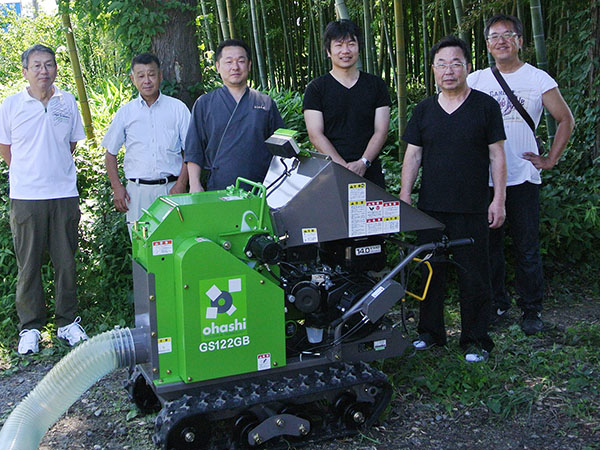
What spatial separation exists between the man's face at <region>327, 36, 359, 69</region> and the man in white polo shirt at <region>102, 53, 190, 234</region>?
3.79ft

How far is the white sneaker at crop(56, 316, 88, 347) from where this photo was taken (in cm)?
464

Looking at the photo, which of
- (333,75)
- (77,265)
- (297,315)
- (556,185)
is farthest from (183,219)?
(556,185)

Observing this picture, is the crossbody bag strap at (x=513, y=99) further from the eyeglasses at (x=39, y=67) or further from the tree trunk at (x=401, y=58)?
the eyeglasses at (x=39, y=67)

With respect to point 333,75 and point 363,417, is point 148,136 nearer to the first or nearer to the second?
point 333,75

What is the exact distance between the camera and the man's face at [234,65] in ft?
13.5

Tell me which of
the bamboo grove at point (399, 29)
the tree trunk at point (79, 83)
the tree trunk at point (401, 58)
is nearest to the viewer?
the bamboo grove at point (399, 29)

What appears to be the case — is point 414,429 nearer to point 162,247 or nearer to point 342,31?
point 162,247

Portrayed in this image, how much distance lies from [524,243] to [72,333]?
3.11 metres

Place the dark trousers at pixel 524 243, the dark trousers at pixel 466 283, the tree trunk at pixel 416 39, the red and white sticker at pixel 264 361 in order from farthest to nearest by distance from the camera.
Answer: the tree trunk at pixel 416 39 < the dark trousers at pixel 524 243 < the dark trousers at pixel 466 283 < the red and white sticker at pixel 264 361

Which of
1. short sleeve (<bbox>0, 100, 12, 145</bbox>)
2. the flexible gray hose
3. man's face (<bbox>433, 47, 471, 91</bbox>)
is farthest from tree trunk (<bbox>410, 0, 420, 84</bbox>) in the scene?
the flexible gray hose

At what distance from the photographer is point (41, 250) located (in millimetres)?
4602

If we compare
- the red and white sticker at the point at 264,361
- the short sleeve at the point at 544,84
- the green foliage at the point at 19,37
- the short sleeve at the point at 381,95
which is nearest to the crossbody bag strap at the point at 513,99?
the short sleeve at the point at 544,84

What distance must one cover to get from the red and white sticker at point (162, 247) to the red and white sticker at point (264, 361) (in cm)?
67

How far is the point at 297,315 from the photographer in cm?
361
